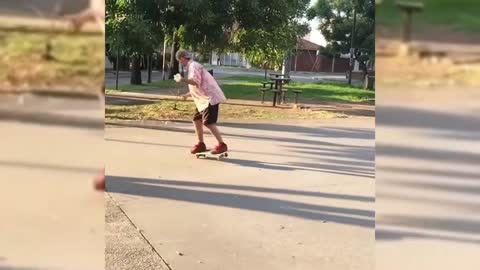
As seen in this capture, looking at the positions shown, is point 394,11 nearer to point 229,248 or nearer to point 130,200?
point 229,248

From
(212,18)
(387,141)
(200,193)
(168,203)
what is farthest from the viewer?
(212,18)

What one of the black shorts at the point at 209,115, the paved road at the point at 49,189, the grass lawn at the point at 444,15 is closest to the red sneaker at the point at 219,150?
the black shorts at the point at 209,115

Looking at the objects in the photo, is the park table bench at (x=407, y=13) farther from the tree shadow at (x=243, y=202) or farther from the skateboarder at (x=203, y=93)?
the skateboarder at (x=203, y=93)

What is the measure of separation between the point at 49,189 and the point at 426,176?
1.42 metres

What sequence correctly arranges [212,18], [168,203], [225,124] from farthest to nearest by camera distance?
[212,18]
[225,124]
[168,203]

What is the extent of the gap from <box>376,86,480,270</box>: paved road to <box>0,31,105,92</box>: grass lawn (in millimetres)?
981

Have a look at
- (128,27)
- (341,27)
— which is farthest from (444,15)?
(341,27)

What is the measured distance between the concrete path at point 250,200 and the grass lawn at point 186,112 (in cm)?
255

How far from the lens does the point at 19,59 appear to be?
217 cm

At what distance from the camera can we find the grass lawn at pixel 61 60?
203 cm

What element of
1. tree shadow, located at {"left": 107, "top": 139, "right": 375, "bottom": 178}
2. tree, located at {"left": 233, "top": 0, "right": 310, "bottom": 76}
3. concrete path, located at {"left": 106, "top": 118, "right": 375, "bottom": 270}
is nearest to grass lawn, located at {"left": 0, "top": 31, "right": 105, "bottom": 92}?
concrete path, located at {"left": 106, "top": 118, "right": 375, "bottom": 270}

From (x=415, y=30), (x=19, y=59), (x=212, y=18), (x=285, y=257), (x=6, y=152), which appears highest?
(x=212, y=18)

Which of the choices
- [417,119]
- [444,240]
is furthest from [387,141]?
[444,240]

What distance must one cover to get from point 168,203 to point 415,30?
3.50 metres
